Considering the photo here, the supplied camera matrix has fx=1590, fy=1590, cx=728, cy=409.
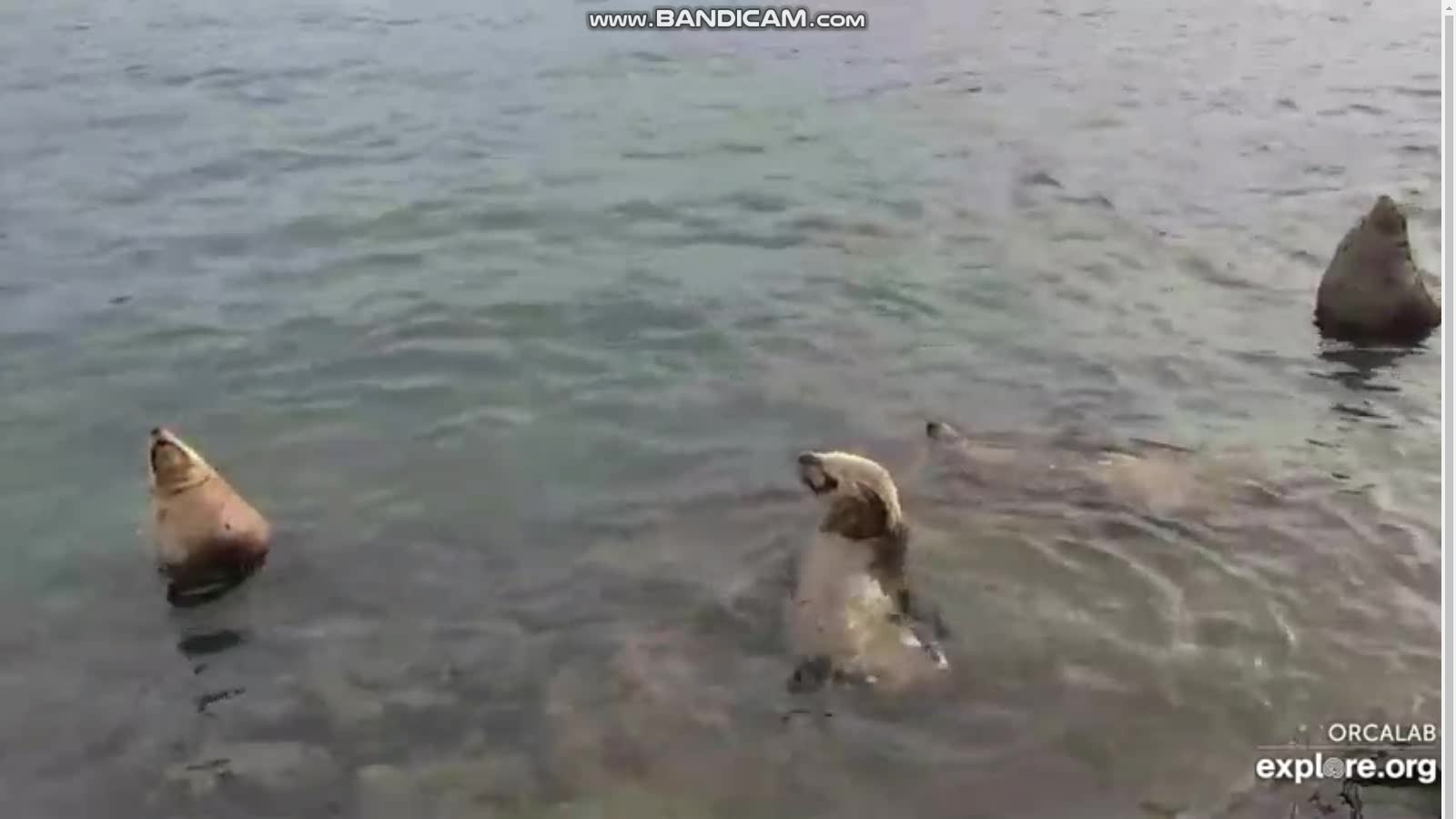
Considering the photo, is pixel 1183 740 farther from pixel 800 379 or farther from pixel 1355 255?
pixel 1355 255

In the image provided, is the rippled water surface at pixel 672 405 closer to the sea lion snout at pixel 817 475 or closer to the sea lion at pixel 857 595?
the sea lion at pixel 857 595

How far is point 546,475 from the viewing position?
10430 millimetres

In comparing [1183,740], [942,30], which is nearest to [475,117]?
[942,30]

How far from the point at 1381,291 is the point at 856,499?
19.0 feet

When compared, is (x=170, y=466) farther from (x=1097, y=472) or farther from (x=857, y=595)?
(x=1097, y=472)

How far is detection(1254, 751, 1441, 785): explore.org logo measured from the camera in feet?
23.0

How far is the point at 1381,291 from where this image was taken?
1234 cm

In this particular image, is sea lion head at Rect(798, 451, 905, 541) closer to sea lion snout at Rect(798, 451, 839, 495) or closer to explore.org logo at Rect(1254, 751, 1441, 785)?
sea lion snout at Rect(798, 451, 839, 495)

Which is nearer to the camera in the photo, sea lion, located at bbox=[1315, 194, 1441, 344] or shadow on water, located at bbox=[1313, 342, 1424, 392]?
shadow on water, located at bbox=[1313, 342, 1424, 392]

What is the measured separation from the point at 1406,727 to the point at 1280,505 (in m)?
2.48

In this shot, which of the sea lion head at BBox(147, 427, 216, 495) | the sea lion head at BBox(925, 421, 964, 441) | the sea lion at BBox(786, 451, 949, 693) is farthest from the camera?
the sea lion head at BBox(925, 421, 964, 441)
